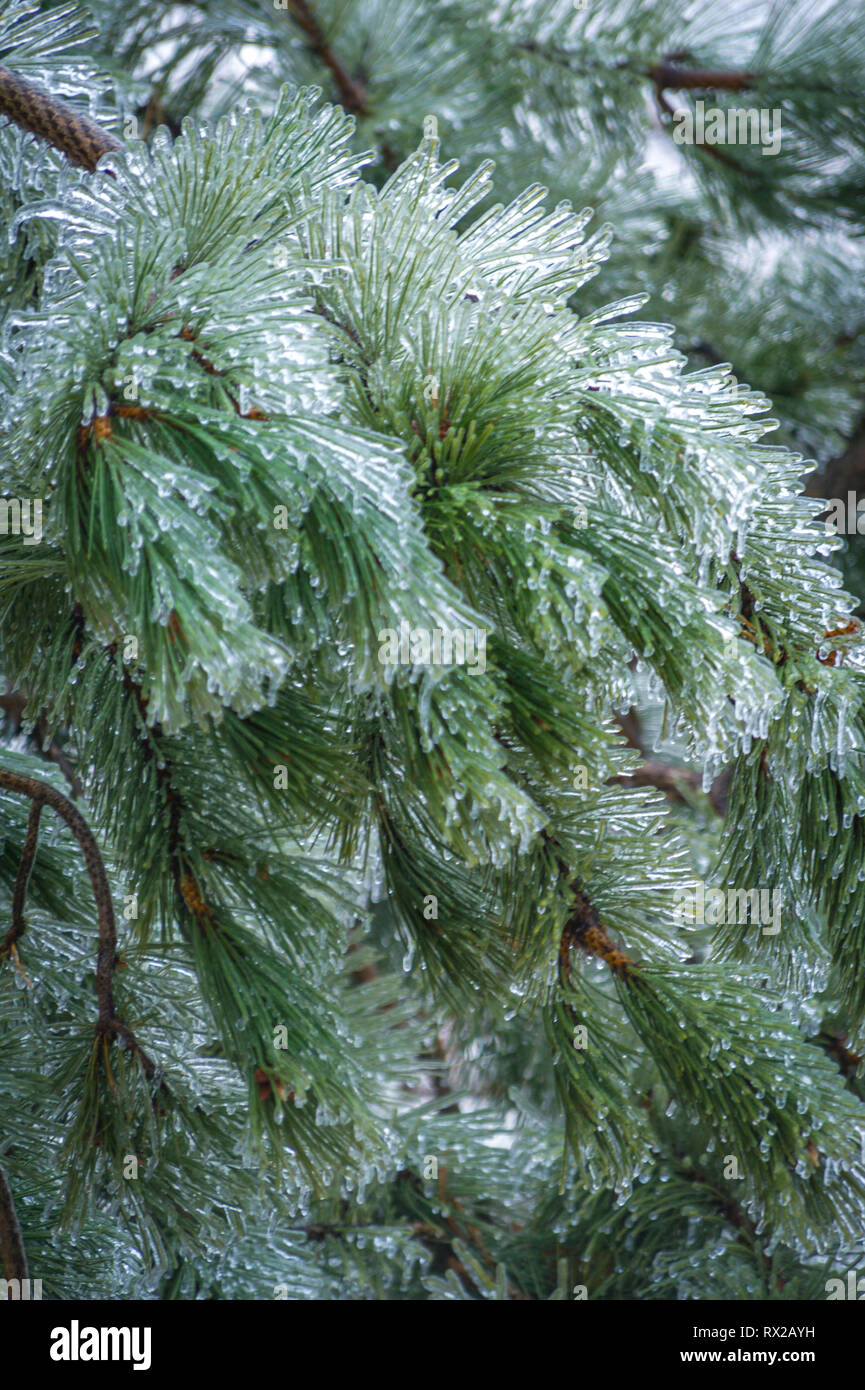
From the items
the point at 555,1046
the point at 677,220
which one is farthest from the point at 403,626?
the point at 677,220

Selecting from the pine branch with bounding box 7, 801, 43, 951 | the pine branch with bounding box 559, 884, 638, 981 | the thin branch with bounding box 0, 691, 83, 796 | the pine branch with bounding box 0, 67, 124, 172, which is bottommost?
the pine branch with bounding box 559, 884, 638, 981

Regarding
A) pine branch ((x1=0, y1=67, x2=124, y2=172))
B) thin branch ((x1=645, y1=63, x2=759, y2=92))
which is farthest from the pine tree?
thin branch ((x1=645, y1=63, x2=759, y2=92))

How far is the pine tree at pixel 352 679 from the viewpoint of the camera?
0.40m

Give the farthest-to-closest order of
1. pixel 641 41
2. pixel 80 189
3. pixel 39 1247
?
pixel 641 41 < pixel 39 1247 < pixel 80 189

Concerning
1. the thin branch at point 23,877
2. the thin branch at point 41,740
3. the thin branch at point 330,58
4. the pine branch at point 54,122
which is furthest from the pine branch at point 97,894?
the thin branch at point 330,58

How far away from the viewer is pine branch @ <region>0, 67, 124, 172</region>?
1.84ft

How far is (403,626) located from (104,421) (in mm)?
136

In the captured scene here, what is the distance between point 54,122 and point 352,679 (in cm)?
37

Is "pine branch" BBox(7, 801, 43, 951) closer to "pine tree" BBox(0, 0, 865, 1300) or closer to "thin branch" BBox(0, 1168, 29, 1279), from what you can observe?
"pine tree" BBox(0, 0, 865, 1300)

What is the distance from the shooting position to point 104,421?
1.33 feet

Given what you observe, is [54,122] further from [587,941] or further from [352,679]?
[587,941]

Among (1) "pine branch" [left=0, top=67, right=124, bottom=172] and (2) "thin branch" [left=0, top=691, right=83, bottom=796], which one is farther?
(2) "thin branch" [left=0, top=691, right=83, bottom=796]

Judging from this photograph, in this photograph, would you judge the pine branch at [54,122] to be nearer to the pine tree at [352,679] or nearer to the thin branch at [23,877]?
the pine tree at [352,679]
